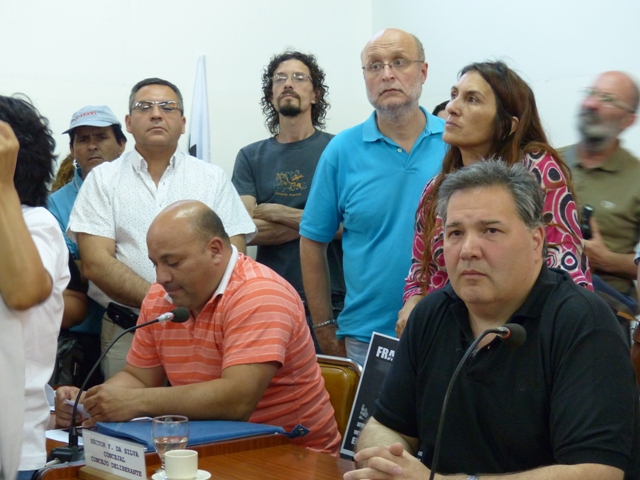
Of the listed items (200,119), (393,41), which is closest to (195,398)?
(393,41)

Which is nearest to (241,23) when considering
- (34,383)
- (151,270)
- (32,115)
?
(151,270)

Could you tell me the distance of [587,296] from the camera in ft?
5.48

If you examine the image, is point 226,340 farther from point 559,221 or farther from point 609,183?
point 609,183

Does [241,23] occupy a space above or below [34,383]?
above

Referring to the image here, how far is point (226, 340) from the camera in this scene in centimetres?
232

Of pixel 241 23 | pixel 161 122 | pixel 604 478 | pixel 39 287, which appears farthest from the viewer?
pixel 241 23

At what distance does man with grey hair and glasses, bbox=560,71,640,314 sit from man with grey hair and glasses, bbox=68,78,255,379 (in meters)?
1.35

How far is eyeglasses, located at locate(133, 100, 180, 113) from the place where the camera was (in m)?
3.47

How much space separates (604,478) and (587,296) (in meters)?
0.35

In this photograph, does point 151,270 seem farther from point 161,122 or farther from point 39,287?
point 39,287

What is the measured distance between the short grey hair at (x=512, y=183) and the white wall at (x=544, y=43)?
6.96 ft

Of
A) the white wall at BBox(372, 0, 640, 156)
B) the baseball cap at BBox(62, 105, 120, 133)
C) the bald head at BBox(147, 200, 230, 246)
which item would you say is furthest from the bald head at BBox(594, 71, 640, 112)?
the baseball cap at BBox(62, 105, 120, 133)

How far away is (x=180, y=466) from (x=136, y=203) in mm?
1745

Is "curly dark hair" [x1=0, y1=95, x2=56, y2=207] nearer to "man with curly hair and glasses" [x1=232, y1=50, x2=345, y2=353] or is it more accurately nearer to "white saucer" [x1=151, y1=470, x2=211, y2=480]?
"white saucer" [x1=151, y1=470, x2=211, y2=480]
